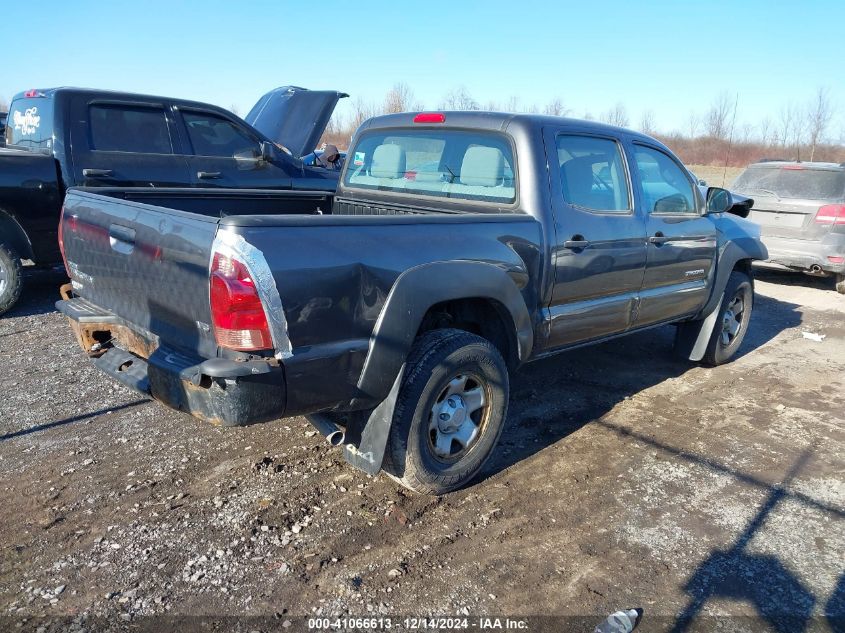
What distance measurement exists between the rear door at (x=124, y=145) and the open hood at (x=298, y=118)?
1805mm

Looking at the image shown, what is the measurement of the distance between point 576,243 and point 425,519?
177cm

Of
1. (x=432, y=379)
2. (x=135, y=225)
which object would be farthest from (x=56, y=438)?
(x=432, y=379)

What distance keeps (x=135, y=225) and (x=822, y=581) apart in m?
3.41

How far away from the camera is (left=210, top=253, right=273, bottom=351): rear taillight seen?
248 centimetres

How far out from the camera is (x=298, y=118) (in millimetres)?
8461

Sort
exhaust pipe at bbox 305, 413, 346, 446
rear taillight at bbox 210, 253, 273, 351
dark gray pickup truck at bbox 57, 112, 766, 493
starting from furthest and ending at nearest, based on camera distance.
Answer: exhaust pipe at bbox 305, 413, 346, 446, dark gray pickup truck at bbox 57, 112, 766, 493, rear taillight at bbox 210, 253, 273, 351

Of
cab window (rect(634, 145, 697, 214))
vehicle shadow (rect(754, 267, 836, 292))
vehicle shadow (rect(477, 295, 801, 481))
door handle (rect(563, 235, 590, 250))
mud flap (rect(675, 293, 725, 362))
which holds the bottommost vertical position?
vehicle shadow (rect(754, 267, 836, 292))

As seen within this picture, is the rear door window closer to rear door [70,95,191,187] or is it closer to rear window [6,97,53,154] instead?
rear door [70,95,191,187]

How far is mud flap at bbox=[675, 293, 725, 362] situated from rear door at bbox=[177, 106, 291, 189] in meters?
4.68

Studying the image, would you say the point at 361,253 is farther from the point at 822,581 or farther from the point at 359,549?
the point at 822,581

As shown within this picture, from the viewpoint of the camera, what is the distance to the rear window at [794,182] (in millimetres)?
8523

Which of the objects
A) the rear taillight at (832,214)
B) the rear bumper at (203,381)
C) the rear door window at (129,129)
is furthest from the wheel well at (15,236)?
the rear taillight at (832,214)

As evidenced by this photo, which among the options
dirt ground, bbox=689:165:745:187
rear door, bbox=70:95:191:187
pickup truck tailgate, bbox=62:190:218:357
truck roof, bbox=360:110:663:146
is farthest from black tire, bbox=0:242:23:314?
dirt ground, bbox=689:165:745:187

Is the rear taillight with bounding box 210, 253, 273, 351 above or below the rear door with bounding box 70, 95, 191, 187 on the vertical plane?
below
